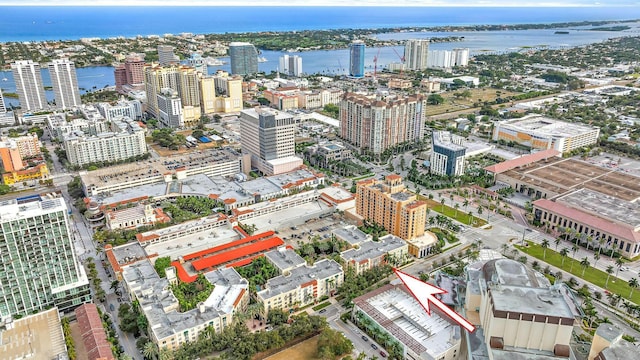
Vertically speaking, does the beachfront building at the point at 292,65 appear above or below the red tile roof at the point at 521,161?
above

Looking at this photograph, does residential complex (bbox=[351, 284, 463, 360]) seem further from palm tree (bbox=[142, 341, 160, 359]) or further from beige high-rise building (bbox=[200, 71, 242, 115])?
beige high-rise building (bbox=[200, 71, 242, 115])

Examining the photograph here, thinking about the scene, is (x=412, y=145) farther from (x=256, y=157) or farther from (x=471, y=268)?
(x=471, y=268)

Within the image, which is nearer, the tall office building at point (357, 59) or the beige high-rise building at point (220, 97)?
the beige high-rise building at point (220, 97)

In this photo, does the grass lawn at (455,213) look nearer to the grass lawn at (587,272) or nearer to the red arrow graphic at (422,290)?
the grass lawn at (587,272)

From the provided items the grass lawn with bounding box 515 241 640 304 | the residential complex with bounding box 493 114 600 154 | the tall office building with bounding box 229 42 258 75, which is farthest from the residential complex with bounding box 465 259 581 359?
the tall office building with bounding box 229 42 258 75

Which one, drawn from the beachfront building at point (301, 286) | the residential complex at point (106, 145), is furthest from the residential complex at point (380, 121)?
the beachfront building at point (301, 286)

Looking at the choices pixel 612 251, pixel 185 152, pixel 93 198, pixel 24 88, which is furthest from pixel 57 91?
pixel 612 251

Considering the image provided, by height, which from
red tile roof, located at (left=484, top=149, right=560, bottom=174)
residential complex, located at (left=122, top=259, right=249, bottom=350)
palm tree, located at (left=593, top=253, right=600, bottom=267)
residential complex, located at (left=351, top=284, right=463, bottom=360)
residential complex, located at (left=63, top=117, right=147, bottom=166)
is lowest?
palm tree, located at (left=593, top=253, right=600, bottom=267)
